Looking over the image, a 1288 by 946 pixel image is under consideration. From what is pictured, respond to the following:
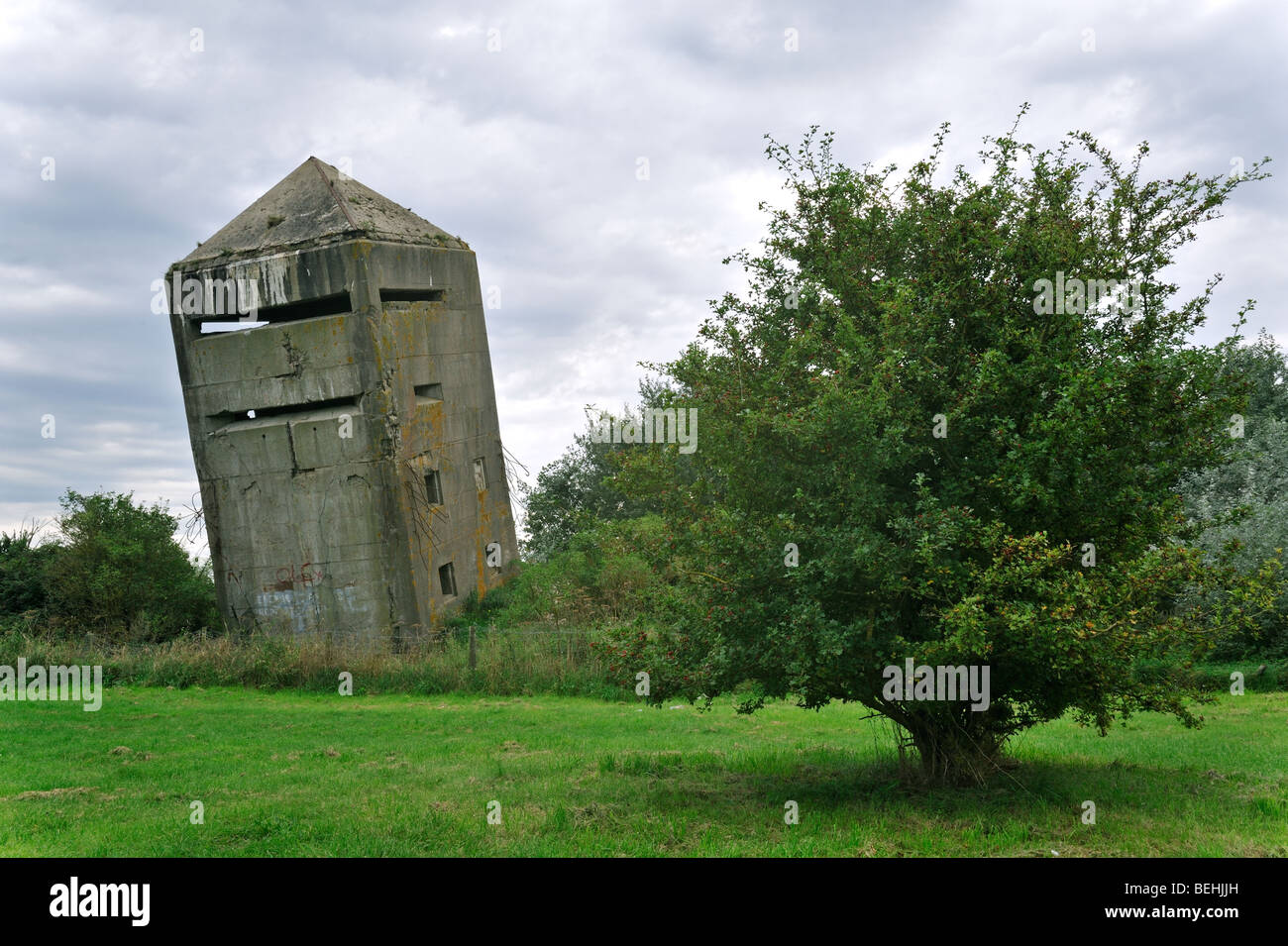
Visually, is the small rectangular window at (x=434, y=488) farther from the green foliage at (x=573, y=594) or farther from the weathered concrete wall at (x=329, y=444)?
the green foliage at (x=573, y=594)

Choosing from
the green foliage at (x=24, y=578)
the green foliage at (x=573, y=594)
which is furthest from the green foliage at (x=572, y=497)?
the green foliage at (x=24, y=578)

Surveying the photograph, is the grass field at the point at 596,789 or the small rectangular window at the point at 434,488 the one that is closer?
the grass field at the point at 596,789

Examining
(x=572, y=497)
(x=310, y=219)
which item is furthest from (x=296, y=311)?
(x=572, y=497)

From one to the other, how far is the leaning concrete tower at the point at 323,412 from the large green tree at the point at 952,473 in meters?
17.6

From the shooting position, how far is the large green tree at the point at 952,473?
8.67m

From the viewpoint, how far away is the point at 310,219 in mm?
27656

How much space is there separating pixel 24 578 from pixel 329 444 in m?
13.5

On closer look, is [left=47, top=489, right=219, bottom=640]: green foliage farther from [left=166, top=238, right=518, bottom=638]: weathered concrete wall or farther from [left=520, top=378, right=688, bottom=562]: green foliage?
[left=520, top=378, right=688, bottom=562]: green foliage

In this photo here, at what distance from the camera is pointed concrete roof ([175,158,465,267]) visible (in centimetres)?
2708

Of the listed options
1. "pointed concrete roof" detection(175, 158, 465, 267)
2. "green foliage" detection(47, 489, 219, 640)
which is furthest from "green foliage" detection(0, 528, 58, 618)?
"pointed concrete roof" detection(175, 158, 465, 267)

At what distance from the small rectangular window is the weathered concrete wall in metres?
0.22

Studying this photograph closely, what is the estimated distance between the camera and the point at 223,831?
29.4ft
